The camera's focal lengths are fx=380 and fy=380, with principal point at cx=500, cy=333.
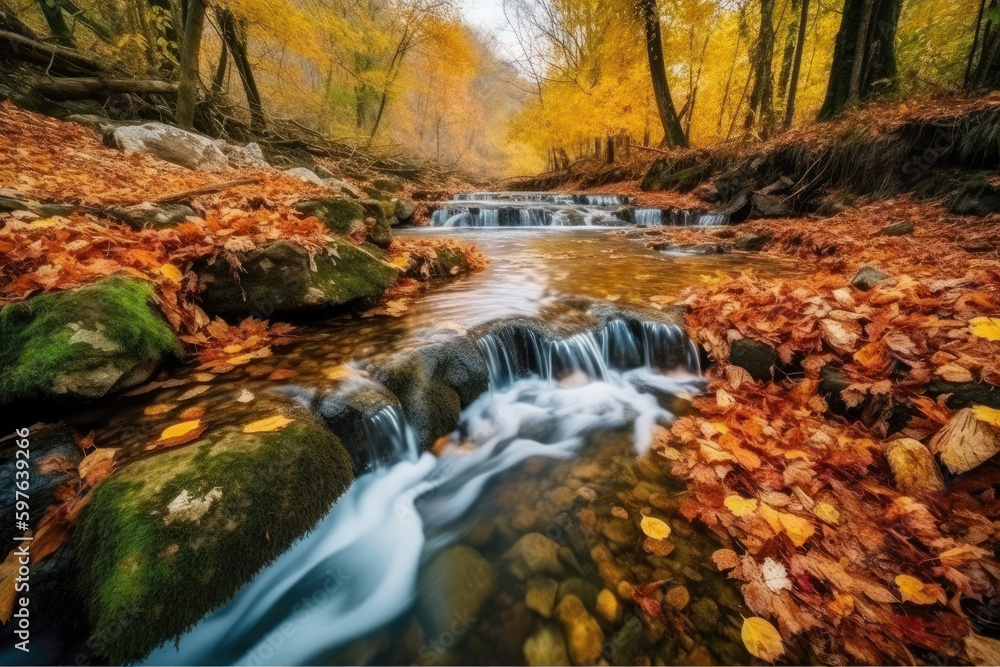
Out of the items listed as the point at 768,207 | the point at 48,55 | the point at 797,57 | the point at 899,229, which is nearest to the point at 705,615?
the point at 899,229

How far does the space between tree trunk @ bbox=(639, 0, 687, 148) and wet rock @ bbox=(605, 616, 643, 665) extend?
15316mm

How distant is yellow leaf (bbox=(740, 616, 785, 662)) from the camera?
1.36 m

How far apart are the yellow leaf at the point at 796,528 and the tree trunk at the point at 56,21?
14.4 m

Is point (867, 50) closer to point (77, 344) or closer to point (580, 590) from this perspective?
point (580, 590)

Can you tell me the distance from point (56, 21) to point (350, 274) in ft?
39.5

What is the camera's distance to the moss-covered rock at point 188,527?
1.21 m

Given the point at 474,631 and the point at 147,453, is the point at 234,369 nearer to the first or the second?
the point at 147,453

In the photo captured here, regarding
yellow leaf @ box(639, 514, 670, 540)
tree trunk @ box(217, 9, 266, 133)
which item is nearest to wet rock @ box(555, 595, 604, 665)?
yellow leaf @ box(639, 514, 670, 540)

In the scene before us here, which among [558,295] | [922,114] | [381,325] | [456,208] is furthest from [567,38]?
[381,325]

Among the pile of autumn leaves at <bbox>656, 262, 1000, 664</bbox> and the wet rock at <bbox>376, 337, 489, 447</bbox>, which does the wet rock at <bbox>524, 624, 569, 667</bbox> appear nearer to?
the pile of autumn leaves at <bbox>656, 262, 1000, 664</bbox>

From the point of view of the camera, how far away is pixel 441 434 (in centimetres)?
254

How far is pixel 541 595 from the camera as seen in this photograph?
1.61m

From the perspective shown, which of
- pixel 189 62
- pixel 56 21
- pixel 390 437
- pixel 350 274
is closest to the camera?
pixel 390 437

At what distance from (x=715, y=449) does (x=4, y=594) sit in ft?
10.2
